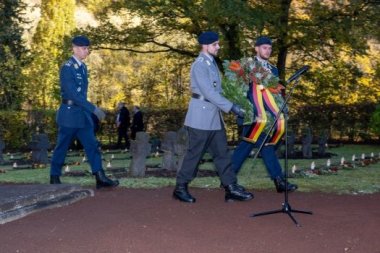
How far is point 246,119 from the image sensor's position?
7715mm

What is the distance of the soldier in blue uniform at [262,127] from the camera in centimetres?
780

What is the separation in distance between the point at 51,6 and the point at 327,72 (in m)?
17.4

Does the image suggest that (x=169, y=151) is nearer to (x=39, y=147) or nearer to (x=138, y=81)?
(x=39, y=147)

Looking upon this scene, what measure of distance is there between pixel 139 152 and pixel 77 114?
2244 mm

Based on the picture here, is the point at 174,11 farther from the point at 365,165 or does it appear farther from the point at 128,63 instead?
the point at 128,63

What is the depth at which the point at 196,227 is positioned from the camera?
605 cm

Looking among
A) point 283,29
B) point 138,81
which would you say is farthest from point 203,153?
point 138,81

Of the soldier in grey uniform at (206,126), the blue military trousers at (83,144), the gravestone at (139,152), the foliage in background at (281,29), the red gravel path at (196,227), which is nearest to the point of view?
the red gravel path at (196,227)

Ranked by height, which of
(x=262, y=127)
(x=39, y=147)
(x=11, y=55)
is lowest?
(x=39, y=147)

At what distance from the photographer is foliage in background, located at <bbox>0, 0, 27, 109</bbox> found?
27.8 m

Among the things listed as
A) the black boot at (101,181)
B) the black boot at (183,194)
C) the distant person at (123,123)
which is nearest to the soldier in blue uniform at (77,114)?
the black boot at (101,181)

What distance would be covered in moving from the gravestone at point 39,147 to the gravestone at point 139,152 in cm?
505

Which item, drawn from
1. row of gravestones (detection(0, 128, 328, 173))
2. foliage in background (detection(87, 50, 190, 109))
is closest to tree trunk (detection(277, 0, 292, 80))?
foliage in background (detection(87, 50, 190, 109))

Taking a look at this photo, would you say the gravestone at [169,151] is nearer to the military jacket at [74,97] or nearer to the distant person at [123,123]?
the military jacket at [74,97]
